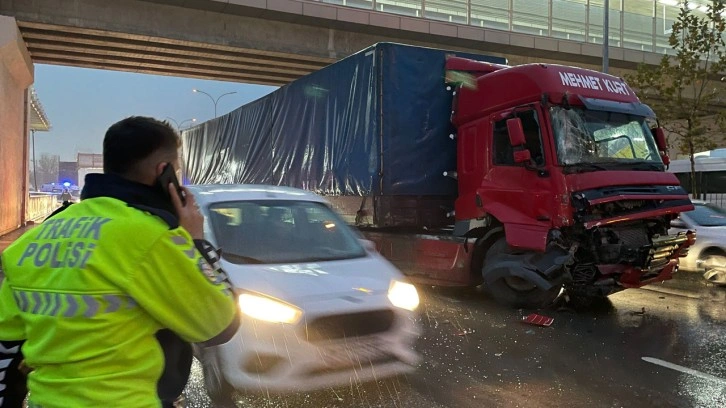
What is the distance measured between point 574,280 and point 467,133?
2.60 meters

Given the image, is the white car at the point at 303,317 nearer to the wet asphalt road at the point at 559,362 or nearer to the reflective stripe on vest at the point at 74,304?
the wet asphalt road at the point at 559,362

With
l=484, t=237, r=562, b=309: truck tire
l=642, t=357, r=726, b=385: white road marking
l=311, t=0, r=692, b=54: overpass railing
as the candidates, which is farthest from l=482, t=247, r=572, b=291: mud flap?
l=311, t=0, r=692, b=54: overpass railing

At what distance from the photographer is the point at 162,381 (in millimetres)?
1556

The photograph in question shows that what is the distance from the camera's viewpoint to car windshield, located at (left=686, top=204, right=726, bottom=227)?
999 centimetres

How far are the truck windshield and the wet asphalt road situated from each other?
2.01m

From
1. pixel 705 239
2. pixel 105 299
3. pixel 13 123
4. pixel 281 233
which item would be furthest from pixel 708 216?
pixel 13 123

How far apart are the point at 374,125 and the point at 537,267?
3.30m

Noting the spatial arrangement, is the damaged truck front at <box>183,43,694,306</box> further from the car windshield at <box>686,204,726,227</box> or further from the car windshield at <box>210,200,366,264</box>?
the car windshield at <box>686,204,726,227</box>

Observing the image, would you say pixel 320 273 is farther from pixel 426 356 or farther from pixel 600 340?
pixel 600 340

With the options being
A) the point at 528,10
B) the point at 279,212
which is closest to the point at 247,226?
the point at 279,212

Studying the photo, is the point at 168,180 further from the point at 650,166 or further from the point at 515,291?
the point at 650,166

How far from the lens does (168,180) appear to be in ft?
5.33

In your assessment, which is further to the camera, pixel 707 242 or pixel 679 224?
pixel 679 224

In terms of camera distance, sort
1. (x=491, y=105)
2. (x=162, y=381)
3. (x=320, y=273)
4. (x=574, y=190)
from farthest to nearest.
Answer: (x=491, y=105) → (x=574, y=190) → (x=320, y=273) → (x=162, y=381)
